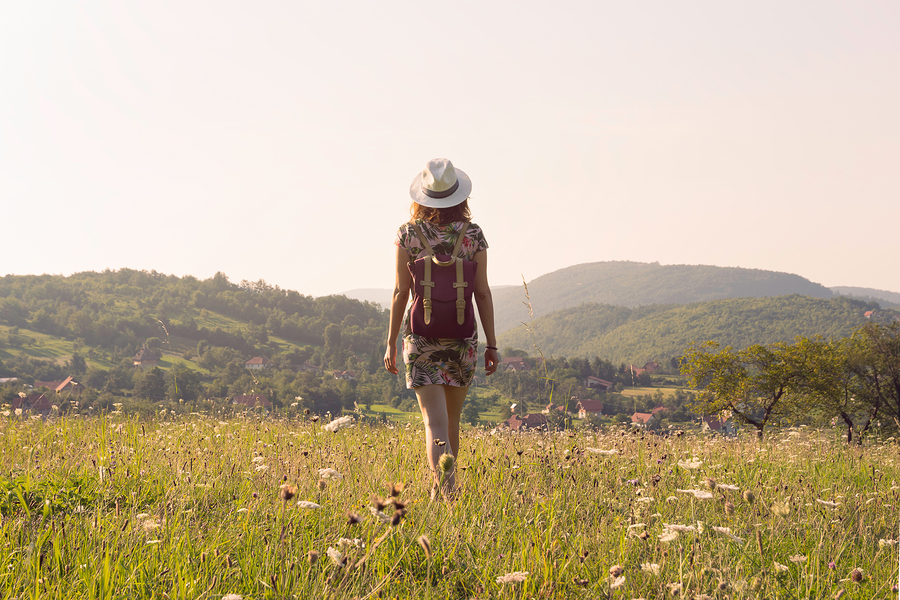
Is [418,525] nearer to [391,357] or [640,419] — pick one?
[391,357]

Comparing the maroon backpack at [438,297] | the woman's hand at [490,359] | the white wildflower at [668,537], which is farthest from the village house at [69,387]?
the white wildflower at [668,537]

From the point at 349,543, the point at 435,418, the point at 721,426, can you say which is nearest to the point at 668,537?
the point at 349,543

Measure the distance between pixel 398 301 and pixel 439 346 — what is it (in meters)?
0.44

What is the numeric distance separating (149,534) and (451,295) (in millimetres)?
2082

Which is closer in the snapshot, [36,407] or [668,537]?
[668,537]

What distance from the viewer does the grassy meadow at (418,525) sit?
6.49ft

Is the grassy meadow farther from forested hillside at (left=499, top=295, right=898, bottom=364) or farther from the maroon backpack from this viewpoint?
forested hillside at (left=499, top=295, right=898, bottom=364)

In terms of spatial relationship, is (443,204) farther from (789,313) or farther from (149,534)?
(789,313)

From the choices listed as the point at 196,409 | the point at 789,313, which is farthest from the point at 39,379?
the point at 789,313

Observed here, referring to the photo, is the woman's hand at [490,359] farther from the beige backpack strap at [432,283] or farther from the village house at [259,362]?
the village house at [259,362]

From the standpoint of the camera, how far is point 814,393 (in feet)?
113

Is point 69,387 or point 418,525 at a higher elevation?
point 418,525

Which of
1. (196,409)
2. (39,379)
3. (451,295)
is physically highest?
(451,295)

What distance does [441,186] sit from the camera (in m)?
3.74
